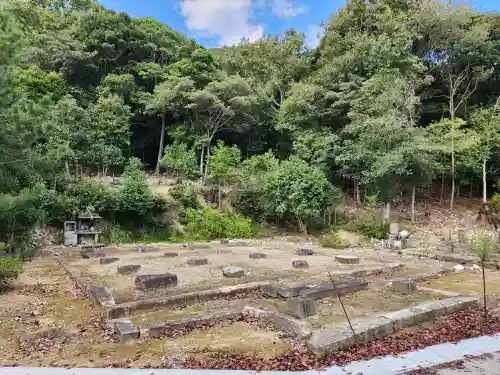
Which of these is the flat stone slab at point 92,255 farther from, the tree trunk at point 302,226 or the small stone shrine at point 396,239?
the small stone shrine at point 396,239

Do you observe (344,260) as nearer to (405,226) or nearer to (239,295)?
(239,295)

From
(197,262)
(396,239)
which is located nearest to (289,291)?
(197,262)

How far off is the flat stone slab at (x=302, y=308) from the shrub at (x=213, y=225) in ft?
35.3

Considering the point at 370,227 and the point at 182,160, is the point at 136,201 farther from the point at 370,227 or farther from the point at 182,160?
the point at 370,227

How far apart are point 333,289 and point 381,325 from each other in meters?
2.02

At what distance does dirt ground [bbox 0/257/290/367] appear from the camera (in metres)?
4.36

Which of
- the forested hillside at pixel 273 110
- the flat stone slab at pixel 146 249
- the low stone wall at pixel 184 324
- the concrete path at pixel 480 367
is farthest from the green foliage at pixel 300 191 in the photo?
the concrete path at pixel 480 367

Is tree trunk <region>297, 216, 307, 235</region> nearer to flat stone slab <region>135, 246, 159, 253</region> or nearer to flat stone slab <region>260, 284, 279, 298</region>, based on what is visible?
flat stone slab <region>135, 246, 159, 253</region>

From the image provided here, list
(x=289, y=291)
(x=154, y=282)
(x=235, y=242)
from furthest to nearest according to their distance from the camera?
(x=235, y=242), (x=154, y=282), (x=289, y=291)

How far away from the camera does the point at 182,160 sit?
20234 mm

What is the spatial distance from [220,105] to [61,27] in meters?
12.7

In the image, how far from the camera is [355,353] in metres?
4.44

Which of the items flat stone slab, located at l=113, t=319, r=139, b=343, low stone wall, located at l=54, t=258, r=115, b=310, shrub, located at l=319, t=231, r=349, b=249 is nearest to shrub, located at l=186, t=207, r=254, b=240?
shrub, located at l=319, t=231, r=349, b=249

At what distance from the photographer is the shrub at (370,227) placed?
15789 mm
